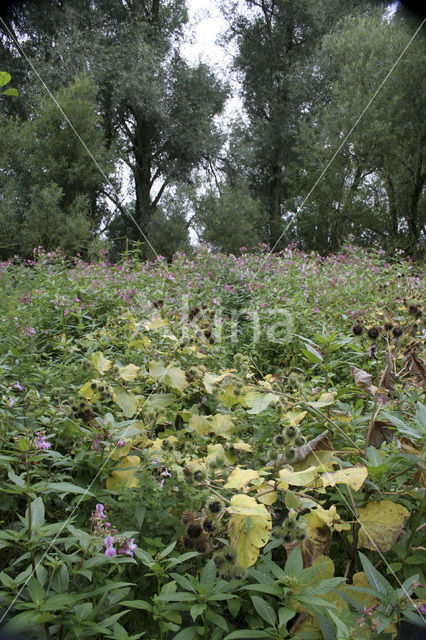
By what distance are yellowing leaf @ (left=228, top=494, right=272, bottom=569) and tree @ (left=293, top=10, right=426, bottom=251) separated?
10.3m

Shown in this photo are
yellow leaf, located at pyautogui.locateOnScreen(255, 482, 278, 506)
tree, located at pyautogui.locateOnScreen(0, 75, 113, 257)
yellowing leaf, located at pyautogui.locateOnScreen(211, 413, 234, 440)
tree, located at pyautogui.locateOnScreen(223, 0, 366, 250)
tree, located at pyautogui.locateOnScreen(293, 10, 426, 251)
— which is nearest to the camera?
yellow leaf, located at pyautogui.locateOnScreen(255, 482, 278, 506)

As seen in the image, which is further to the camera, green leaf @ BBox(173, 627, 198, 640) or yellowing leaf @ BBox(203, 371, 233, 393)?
yellowing leaf @ BBox(203, 371, 233, 393)

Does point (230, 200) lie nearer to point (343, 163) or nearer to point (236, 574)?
point (343, 163)

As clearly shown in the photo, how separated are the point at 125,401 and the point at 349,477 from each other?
727 mm

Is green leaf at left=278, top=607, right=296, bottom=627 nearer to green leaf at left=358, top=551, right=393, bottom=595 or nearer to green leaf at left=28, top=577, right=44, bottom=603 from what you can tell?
green leaf at left=358, top=551, right=393, bottom=595

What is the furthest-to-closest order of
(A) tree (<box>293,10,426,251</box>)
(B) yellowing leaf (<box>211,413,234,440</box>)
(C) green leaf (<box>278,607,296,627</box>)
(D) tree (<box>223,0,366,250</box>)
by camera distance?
(D) tree (<box>223,0,366,250</box>)
(A) tree (<box>293,10,426,251</box>)
(B) yellowing leaf (<box>211,413,234,440</box>)
(C) green leaf (<box>278,607,296,627</box>)

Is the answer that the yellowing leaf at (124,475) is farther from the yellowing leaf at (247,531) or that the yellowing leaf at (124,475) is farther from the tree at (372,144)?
the tree at (372,144)

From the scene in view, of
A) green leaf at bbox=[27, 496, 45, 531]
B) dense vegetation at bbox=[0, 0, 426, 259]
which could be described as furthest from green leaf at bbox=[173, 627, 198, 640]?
dense vegetation at bbox=[0, 0, 426, 259]

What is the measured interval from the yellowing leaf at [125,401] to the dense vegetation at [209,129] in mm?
7547

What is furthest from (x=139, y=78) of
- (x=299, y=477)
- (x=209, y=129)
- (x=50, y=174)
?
(x=299, y=477)

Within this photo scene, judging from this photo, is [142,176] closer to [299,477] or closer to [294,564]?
[299,477]

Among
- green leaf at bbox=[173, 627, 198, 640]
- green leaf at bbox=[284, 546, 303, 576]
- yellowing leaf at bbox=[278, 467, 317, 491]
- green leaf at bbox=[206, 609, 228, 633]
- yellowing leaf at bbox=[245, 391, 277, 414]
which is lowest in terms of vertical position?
green leaf at bbox=[173, 627, 198, 640]

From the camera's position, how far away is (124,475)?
1277 millimetres

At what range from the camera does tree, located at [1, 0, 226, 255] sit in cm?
1134
